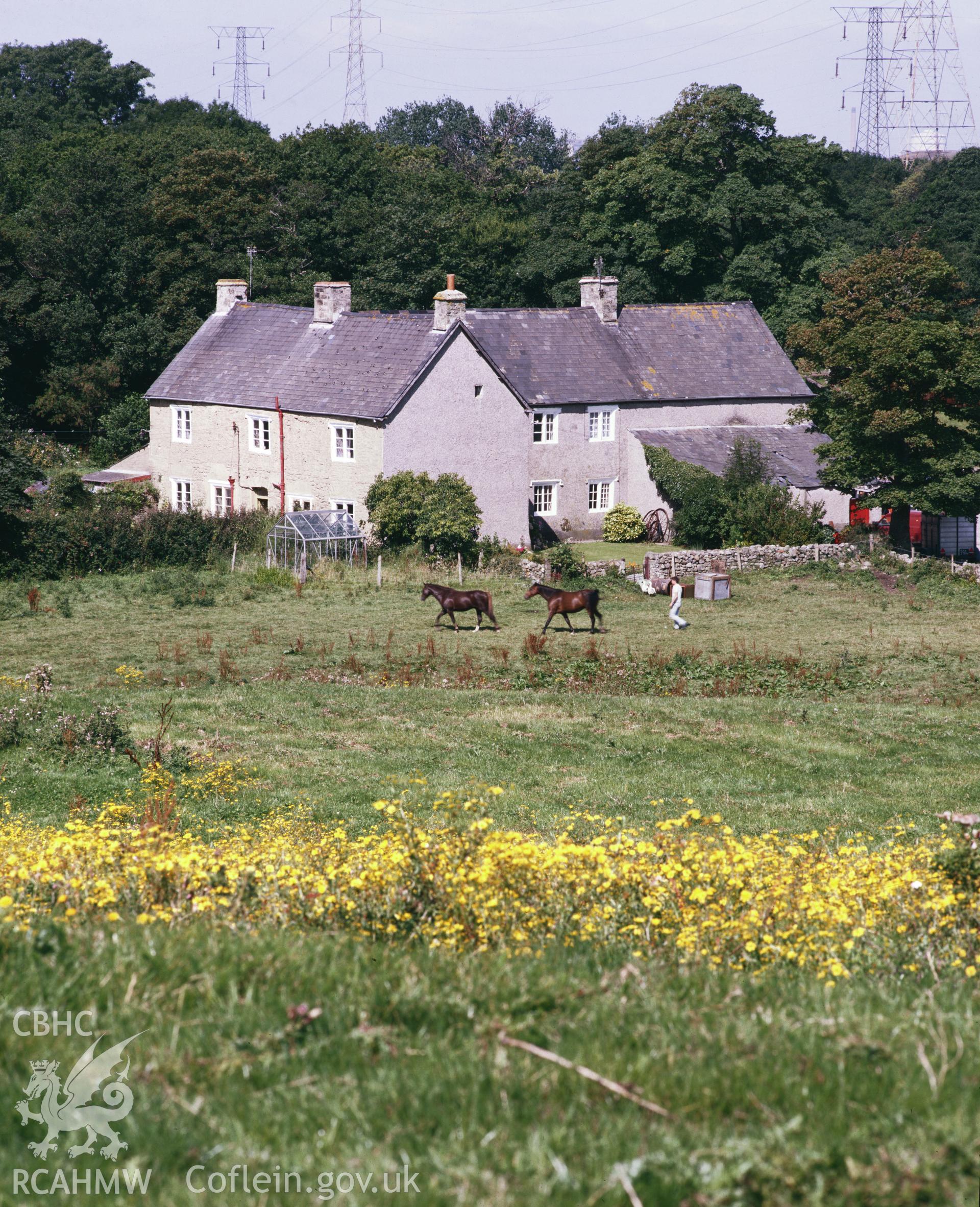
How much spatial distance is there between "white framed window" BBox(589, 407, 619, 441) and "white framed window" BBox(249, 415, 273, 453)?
1245cm

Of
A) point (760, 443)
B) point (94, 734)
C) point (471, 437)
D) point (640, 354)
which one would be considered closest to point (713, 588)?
point (471, 437)

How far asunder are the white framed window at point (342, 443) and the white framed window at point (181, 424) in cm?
806

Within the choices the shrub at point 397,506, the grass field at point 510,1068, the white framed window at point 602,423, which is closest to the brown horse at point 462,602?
the shrub at point 397,506

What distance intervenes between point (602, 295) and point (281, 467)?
52.4 feet

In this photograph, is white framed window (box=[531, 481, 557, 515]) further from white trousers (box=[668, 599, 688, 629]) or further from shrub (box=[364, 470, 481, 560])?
white trousers (box=[668, 599, 688, 629])

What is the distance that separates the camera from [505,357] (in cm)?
4966

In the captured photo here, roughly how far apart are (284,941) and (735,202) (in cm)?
6431

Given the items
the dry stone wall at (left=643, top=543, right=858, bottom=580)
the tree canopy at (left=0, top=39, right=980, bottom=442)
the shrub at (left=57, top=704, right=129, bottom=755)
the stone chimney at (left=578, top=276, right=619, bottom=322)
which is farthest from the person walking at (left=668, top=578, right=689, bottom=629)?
the tree canopy at (left=0, top=39, right=980, bottom=442)

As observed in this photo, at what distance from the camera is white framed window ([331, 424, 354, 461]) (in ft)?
145

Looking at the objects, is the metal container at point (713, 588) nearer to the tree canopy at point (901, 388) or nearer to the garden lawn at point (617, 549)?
the garden lawn at point (617, 549)

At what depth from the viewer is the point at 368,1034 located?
5793 mm

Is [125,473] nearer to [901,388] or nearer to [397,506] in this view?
[397,506]

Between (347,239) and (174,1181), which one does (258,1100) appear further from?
(347,239)

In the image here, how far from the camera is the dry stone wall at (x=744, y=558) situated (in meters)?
39.1
